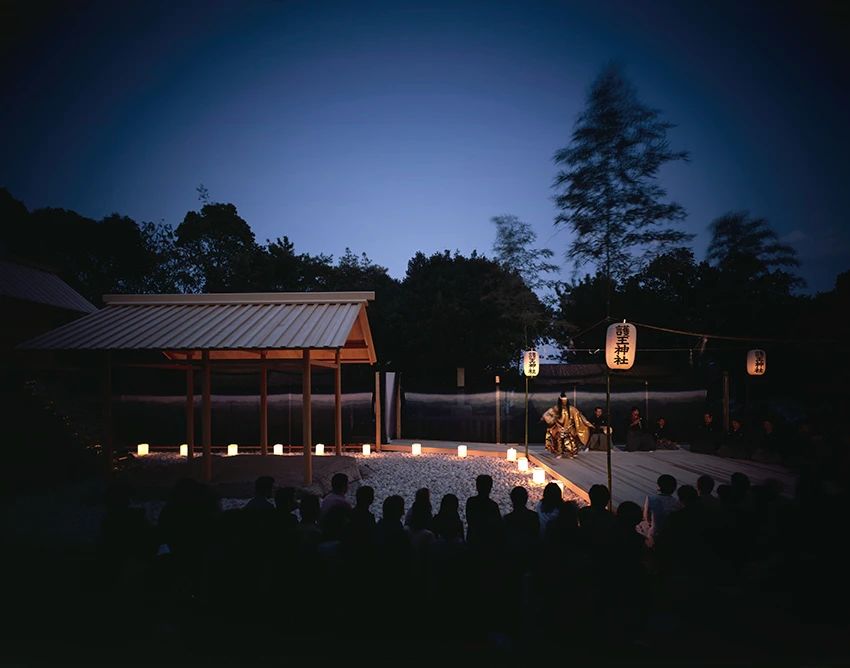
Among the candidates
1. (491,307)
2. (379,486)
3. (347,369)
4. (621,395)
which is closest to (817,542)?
(379,486)

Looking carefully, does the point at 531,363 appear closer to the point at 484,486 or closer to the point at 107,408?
the point at 484,486

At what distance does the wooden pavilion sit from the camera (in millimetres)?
7824

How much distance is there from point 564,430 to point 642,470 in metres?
2.35

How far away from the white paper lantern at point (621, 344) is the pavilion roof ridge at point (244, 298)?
5.23m

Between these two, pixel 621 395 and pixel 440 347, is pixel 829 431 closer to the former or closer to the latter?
pixel 621 395

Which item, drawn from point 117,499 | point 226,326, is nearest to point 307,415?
point 226,326

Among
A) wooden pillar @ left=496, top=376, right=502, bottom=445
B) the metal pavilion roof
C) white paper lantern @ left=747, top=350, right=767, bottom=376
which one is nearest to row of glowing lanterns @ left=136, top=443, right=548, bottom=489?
wooden pillar @ left=496, top=376, right=502, bottom=445

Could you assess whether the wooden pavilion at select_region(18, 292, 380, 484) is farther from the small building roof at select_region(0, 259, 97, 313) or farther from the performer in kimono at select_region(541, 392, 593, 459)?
the performer in kimono at select_region(541, 392, 593, 459)

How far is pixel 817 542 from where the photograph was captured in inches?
146

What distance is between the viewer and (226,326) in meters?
8.70

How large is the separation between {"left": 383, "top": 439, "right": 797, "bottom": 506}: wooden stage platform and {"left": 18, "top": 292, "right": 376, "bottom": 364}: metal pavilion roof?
5301mm

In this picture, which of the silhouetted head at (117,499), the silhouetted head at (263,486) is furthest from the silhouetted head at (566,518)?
the silhouetted head at (117,499)

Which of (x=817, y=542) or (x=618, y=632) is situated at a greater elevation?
(x=817, y=542)

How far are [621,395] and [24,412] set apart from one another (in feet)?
53.0
